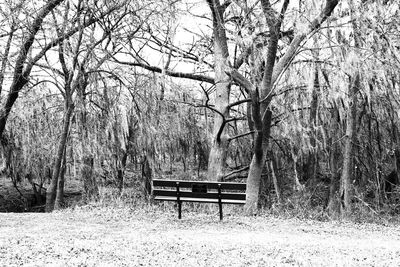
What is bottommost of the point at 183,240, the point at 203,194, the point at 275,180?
the point at 183,240

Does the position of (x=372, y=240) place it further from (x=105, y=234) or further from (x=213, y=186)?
(x=105, y=234)

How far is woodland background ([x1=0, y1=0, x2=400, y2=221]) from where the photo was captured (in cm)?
874

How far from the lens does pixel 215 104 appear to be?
38.7 ft

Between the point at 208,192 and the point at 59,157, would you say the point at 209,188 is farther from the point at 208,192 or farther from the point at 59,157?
the point at 59,157

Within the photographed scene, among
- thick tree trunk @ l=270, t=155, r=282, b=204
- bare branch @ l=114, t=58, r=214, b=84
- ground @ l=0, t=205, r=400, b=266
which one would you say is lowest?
ground @ l=0, t=205, r=400, b=266

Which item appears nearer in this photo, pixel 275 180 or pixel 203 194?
pixel 203 194

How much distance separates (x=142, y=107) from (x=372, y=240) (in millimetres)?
5791

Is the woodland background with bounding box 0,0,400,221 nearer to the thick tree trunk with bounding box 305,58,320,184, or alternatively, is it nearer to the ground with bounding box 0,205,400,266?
the thick tree trunk with bounding box 305,58,320,184

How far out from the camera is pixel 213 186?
290 inches

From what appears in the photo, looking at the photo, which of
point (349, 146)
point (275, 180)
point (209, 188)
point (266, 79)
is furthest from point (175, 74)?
point (209, 188)

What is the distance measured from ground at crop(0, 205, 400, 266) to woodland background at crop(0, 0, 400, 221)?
2071 mm

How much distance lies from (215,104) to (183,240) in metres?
6.33

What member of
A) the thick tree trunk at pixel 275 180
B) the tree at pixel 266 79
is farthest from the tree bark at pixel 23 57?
the thick tree trunk at pixel 275 180

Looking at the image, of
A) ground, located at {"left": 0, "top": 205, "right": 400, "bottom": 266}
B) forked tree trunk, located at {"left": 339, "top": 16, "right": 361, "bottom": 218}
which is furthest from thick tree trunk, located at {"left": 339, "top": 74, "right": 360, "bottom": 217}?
ground, located at {"left": 0, "top": 205, "right": 400, "bottom": 266}
